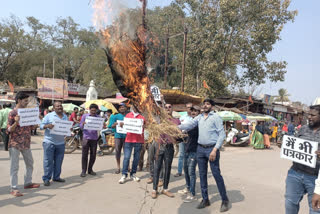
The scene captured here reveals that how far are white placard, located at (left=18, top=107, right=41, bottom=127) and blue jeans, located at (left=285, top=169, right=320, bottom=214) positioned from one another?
4.75m

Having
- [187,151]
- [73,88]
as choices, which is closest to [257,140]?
[187,151]

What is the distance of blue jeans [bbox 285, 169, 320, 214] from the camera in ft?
10.3

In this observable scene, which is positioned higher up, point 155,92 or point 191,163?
point 155,92

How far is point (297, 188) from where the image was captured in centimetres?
322

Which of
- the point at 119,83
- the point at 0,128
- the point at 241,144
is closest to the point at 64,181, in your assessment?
the point at 119,83

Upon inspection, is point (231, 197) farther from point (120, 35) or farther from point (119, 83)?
point (120, 35)

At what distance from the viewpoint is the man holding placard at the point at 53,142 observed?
218 inches

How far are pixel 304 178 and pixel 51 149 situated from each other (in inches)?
196

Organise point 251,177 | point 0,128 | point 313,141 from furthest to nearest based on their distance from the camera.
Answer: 1. point 0,128
2. point 251,177
3. point 313,141

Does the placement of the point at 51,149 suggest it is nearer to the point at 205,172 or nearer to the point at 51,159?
the point at 51,159

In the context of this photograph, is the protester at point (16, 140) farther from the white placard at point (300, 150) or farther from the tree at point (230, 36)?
the tree at point (230, 36)

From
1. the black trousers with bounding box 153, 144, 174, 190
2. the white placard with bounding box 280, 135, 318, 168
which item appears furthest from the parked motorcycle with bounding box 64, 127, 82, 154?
the white placard with bounding box 280, 135, 318, 168

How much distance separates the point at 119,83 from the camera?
388cm

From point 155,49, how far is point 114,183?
135 inches
